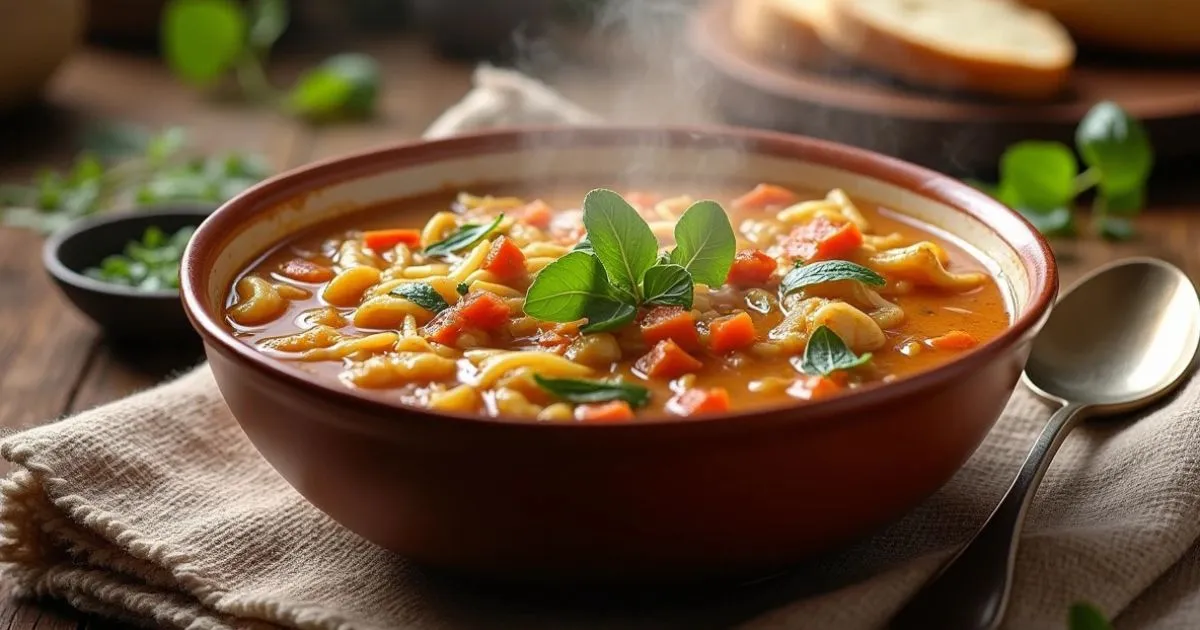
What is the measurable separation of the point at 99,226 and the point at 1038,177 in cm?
345

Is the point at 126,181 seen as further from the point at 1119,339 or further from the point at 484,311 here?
the point at 1119,339

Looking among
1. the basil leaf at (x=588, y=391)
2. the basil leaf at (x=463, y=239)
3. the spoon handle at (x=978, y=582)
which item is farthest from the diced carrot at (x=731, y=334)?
the basil leaf at (x=463, y=239)

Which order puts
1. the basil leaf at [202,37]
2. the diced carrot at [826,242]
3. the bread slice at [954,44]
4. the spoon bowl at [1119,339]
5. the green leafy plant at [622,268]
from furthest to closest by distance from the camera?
the basil leaf at [202,37] < the bread slice at [954,44] < the spoon bowl at [1119,339] < the diced carrot at [826,242] < the green leafy plant at [622,268]

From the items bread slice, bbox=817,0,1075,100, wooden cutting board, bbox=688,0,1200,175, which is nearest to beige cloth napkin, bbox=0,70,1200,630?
wooden cutting board, bbox=688,0,1200,175

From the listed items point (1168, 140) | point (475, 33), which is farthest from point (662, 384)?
point (475, 33)

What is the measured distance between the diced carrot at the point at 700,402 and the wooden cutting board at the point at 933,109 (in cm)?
302

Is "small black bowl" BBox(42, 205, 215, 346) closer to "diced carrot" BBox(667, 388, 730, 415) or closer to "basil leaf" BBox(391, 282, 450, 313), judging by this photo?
"basil leaf" BBox(391, 282, 450, 313)

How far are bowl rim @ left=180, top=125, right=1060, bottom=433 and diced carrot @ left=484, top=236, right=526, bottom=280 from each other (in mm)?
642

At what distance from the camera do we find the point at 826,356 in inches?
120

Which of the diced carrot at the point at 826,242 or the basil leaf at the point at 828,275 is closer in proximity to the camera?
the basil leaf at the point at 828,275

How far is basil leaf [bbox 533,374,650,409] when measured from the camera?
2861 mm

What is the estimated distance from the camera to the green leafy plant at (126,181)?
5.73 metres

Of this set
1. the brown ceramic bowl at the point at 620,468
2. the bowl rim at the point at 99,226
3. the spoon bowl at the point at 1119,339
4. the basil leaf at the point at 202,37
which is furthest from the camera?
the basil leaf at the point at 202,37

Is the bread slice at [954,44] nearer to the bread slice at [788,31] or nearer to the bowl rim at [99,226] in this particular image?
the bread slice at [788,31]
